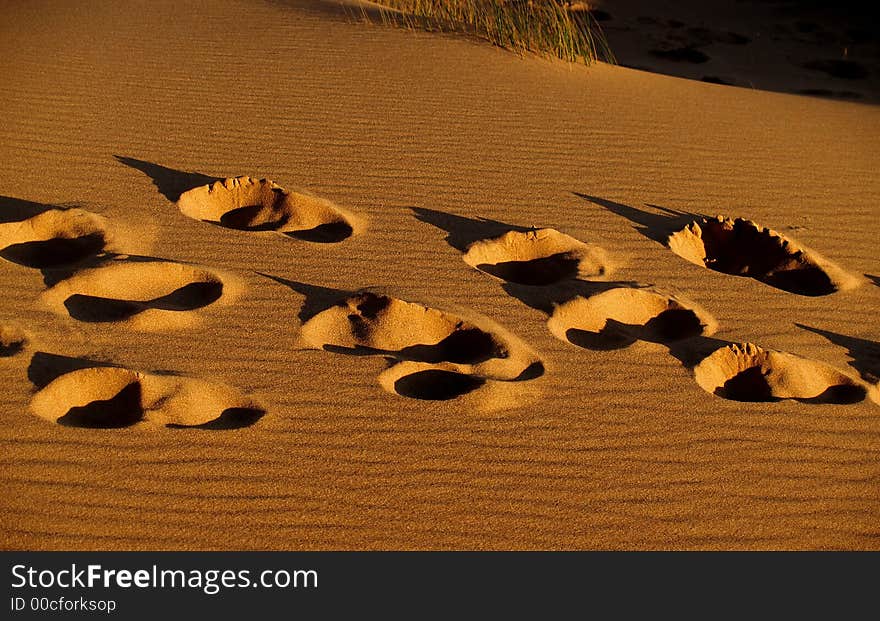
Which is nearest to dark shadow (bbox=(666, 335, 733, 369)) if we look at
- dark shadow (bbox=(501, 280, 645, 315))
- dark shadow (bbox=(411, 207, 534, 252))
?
dark shadow (bbox=(501, 280, 645, 315))

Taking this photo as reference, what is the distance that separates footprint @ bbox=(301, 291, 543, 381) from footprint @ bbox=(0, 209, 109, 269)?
106 centimetres

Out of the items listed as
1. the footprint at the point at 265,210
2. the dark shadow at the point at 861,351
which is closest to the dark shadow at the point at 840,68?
the dark shadow at the point at 861,351

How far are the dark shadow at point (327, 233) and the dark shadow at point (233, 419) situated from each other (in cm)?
120

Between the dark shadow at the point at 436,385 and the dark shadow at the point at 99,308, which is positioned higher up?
the dark shadow at the point at 99,308

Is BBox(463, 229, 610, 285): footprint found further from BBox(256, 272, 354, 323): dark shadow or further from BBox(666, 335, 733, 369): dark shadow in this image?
BBox(256, 272, 354, 323): dark shadow

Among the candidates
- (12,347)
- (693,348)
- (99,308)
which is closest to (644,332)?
(693,348)

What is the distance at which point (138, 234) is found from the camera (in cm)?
361

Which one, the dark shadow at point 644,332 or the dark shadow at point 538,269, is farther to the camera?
the dark shadow at point 538,269

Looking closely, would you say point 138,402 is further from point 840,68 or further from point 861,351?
point 840,68

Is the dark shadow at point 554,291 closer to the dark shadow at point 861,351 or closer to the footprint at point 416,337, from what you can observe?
the footprint at point 416,337

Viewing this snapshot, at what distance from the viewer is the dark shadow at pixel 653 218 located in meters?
4.09

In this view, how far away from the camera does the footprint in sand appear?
115 inches

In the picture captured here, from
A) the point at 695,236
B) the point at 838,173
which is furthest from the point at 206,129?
the point at 838,173

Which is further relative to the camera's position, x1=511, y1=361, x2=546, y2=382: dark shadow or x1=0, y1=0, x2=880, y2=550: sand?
x1=511, y1=361, x2=546, y2=382: dark shadow
